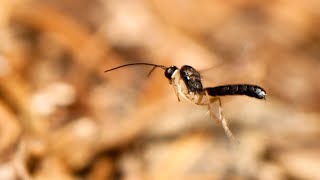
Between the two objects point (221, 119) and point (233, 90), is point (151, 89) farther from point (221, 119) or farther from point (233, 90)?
point (233, 90)

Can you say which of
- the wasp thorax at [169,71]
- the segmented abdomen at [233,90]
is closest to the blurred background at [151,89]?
the segmented abdomen at [233,90]

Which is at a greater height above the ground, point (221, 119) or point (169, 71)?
point (169, 71)

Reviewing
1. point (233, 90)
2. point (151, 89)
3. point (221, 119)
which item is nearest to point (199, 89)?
point (233, 90)

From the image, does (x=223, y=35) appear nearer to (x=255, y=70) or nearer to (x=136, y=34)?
(x=136, y=34)

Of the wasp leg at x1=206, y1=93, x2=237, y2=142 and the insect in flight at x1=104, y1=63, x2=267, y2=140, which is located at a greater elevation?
the insect in flight at x1=104, y1=63, x2=267, y2=140

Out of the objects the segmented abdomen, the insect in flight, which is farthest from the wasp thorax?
the segmented abdomen

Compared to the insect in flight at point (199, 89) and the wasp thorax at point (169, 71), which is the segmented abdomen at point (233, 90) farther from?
the wasp thorax at point (169, 71)

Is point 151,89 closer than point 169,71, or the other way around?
point 169,71

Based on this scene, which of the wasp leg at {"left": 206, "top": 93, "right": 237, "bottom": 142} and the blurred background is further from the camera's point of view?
the blurred background

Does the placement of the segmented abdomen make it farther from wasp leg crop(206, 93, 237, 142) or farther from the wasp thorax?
the wasp thorax
